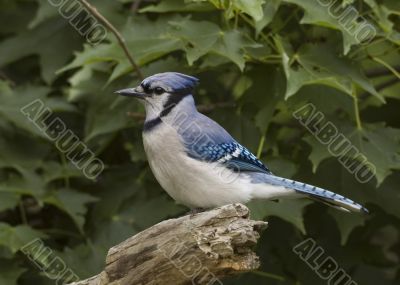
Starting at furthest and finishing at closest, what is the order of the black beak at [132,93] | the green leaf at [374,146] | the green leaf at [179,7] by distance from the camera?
the green leaf at [179,7] < the green leaf at [374,146] < the black beak at [132,93]

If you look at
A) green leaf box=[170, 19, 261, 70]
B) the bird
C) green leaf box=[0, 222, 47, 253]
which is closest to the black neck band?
the bird

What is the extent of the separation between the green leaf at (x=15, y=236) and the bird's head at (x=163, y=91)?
942mm

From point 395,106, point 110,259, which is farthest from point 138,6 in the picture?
point 110,259

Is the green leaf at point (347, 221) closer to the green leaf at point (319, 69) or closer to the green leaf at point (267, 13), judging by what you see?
the green leaf at point (319, 69)

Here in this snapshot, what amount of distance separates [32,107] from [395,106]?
1800 mm

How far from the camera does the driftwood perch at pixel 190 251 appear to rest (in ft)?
9.88

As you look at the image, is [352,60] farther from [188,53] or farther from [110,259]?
[110,259]

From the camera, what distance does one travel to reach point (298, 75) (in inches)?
149

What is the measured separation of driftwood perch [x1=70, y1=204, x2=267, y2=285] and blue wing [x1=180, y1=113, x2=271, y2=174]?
45 centimetres

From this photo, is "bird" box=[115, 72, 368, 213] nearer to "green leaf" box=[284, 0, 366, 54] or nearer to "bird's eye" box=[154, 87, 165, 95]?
"bird's eye" box=[154, 87, 165, 95]

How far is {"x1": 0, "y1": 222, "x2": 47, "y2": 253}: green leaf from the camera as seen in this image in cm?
409

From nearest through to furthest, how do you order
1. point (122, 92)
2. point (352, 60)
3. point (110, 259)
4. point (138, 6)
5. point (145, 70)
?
point (110, 259)
point (122, 92)
point (352, 60)
point (145, 70)
point (138, 6)

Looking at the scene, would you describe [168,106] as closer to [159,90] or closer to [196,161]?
[159,90]

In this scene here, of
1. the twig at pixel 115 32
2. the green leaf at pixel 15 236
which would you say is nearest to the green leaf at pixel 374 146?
the twig at pixel 115 32
